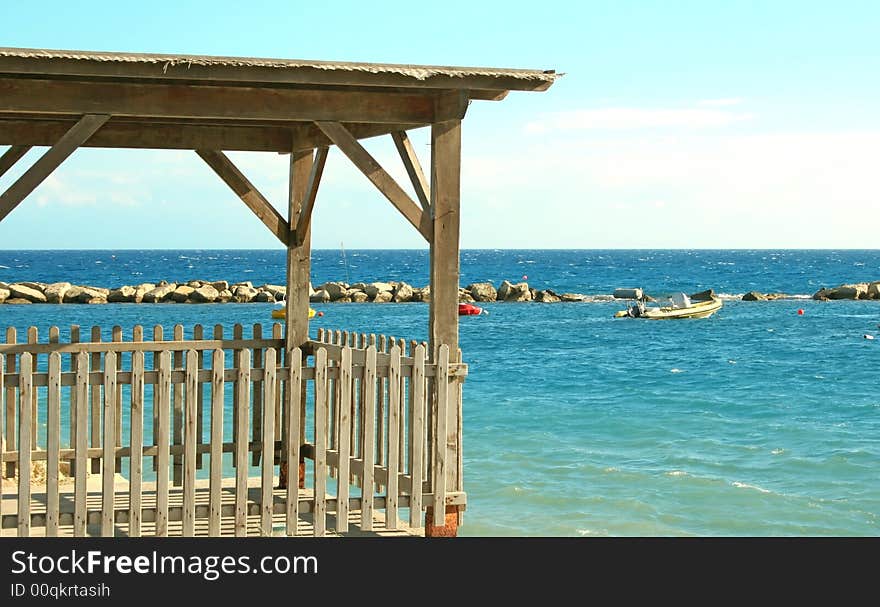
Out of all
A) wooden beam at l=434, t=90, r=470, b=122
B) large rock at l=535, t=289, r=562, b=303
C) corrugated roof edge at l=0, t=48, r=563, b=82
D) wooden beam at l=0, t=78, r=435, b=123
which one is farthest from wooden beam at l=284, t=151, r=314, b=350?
large rock at l=535, t=289, r=562, b=303

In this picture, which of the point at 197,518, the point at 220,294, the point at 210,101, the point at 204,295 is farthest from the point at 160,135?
the point at 220,294

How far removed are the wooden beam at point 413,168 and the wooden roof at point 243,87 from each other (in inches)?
4.8

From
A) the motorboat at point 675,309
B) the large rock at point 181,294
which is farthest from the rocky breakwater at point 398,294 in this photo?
the motorboat at point 675,309

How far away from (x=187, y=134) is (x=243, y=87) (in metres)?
2.37

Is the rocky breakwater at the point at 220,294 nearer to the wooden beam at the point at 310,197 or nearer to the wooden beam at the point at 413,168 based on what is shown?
the wooden beam at the point at 310,197

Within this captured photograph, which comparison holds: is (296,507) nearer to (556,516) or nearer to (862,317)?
(556,516)

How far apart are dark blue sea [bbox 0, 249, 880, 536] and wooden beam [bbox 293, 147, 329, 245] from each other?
4045mm

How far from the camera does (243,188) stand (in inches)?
455

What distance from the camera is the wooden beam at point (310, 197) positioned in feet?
35.5

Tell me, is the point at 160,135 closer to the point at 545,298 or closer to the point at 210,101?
the point at 210,101

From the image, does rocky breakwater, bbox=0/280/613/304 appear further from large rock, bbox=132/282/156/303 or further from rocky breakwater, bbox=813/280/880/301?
rocky breakwater, bbox=813/280/880/301

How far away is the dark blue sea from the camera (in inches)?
581

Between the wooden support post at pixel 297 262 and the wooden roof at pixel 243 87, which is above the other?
the wooden roof at pixel 243 87
